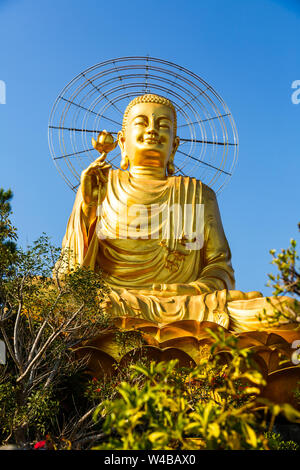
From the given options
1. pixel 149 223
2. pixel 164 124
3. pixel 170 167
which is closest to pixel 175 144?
pixel 170 167

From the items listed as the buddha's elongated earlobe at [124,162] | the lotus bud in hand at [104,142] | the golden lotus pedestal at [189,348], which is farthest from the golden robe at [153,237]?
the golden lotus pedestal at [189,348]

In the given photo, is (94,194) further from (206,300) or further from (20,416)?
(20,416)

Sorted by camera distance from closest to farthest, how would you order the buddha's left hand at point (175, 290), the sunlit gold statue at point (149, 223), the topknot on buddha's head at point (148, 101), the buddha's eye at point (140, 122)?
the buddha's left hand at point (175, 290)
the sunlit gold statue at point (149, 223)
the buddha's eye at point (140, 122)
the topknot on buddha's head at point (148, 101)

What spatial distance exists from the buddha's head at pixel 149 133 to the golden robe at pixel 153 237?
0.32 meters

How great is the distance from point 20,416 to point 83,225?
138 inches

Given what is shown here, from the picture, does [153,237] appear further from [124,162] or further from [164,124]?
[164,124]

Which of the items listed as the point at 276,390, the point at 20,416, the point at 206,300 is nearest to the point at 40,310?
the point at 20,416

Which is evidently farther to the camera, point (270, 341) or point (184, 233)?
point (184, 233)

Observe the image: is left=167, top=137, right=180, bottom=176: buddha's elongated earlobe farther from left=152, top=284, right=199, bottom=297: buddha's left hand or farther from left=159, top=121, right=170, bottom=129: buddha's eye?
left=152, top=284, right=199, bottom=297: buddha's left hand

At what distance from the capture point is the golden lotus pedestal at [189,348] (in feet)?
17.4

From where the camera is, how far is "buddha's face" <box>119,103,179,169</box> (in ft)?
25.9

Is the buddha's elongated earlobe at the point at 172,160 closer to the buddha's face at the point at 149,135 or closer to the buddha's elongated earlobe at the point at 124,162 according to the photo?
the buddha's face at the point at 149,135

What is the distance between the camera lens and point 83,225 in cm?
711
